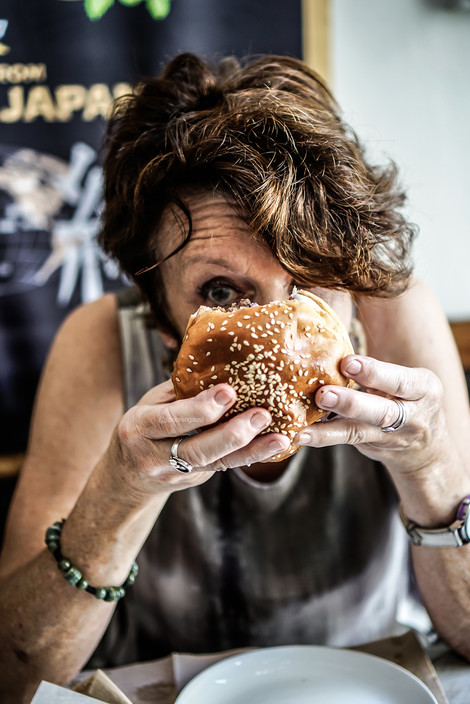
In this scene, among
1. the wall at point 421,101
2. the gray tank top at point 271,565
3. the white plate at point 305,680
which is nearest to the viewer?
the white plate at point 305,680

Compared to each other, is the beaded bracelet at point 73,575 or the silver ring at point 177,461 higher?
the silver ring at point 177,461

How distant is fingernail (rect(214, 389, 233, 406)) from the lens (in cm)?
77

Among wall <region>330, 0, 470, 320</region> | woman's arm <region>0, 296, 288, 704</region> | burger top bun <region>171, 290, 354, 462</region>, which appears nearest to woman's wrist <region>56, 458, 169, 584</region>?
woman's arm <region>0, 296, 288, 704</region>

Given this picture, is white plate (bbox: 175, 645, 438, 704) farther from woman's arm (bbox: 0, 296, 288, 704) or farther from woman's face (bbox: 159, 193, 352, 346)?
woman's face (bbox: 159, 193, 352, 346)

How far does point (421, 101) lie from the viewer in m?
2.28

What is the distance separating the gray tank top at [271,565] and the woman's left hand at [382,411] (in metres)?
0.51

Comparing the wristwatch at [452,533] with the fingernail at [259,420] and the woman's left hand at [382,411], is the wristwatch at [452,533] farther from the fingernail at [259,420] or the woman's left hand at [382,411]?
the fingernail at [259,420]

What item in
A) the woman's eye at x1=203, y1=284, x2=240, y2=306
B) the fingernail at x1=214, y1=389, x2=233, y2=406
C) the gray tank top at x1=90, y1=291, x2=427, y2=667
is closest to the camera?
the fingernail at x1=214, y1=389, x2=233, y2=406

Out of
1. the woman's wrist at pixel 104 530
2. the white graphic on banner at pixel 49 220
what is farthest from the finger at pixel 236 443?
the white graphic on banner at pixel 49 220

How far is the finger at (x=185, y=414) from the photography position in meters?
0.78

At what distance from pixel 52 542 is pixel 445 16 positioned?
226 cm

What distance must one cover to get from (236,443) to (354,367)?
192 millimetres

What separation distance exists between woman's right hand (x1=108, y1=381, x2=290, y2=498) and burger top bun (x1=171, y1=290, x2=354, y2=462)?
4 centimetres

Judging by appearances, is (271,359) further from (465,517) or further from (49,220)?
(49,220)
